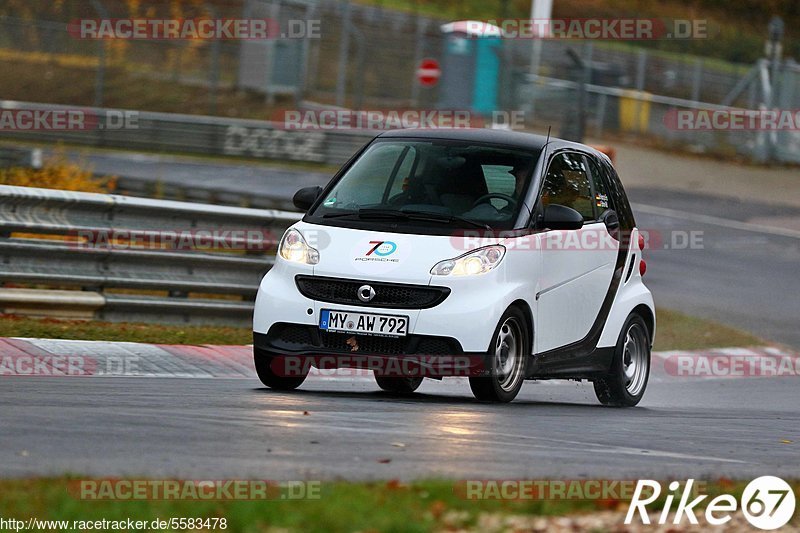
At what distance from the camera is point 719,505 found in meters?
5.97

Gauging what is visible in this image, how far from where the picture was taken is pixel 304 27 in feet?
122

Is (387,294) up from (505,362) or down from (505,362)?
up

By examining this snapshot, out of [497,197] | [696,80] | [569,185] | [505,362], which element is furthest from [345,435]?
[696,80]

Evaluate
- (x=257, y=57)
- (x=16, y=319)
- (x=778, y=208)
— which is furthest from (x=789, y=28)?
(x=16, y=319)

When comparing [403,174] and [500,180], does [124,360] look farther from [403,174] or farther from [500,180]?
[500,180]

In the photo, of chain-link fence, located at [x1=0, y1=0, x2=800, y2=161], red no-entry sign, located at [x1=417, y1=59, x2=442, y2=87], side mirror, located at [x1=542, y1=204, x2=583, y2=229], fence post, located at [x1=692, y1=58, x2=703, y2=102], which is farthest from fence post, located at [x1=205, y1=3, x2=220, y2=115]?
side mirror, located at [x1=542, y1=204, x2=583, y2=229]

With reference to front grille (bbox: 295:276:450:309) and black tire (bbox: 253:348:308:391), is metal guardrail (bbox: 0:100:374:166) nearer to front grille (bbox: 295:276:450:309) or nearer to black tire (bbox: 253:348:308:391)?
black tire (bbox: 253:348:308:391)

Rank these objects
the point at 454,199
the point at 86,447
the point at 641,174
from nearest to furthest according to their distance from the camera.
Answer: the point at 86,447 → the point at 454,199 → the point at 641,174

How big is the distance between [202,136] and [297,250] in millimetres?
26657

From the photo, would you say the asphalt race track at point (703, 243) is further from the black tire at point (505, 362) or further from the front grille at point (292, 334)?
the front grille at point (292, 334)

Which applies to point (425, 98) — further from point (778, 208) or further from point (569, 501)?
point (569, 501)

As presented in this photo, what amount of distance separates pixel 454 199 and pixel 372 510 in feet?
14.4

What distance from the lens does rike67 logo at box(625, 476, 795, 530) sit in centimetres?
577

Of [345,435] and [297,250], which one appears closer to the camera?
[345,435]
